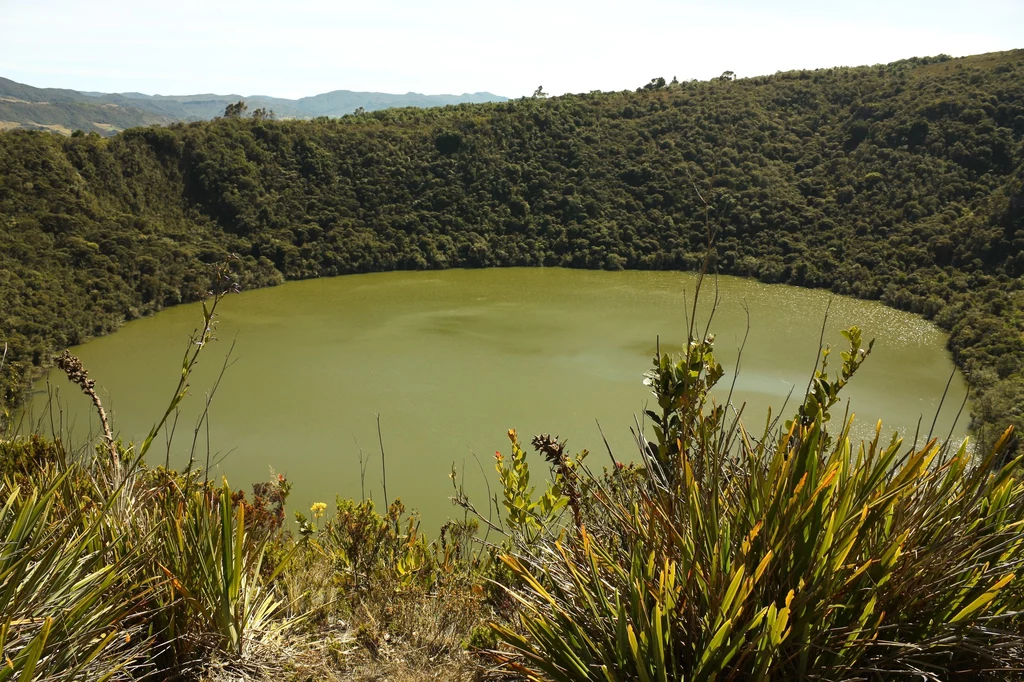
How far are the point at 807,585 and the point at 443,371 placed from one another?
51.1 ft

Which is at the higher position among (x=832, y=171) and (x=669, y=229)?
(x=832, y=171)

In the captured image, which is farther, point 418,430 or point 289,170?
point 289,170

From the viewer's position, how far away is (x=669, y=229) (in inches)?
1088

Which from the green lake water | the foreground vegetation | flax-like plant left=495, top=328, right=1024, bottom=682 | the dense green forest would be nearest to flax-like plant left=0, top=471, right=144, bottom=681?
the foreground vegetation

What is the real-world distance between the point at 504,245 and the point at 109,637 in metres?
27.6

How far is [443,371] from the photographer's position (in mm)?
16797

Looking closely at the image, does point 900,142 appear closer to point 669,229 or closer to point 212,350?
point 669,229

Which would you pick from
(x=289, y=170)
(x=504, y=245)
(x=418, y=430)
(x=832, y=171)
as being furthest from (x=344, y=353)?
(x=832, y=171)

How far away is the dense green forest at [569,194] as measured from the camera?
21.5m

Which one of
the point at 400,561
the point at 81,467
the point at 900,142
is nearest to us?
the point at 81,467

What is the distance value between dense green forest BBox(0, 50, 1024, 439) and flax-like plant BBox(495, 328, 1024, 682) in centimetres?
1885

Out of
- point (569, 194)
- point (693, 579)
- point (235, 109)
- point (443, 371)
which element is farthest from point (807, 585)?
point (235, 109)

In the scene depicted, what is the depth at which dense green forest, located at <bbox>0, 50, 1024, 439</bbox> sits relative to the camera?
21.5m

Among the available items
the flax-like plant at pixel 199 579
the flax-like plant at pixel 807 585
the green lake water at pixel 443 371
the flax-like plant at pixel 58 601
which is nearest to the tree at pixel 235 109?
the green lake water at pixel 443 371
